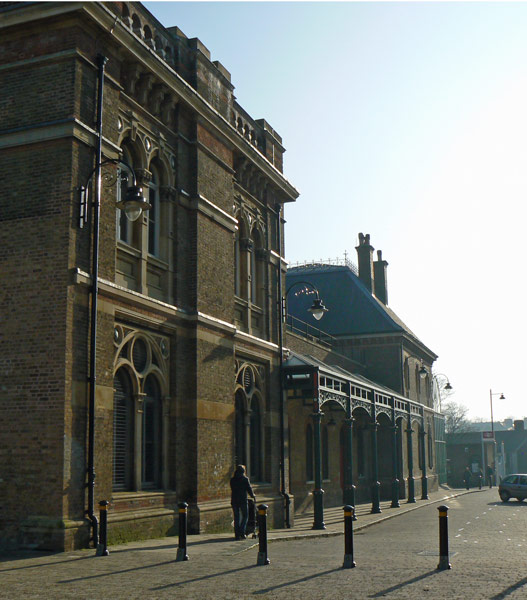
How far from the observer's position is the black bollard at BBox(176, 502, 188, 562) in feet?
39.3

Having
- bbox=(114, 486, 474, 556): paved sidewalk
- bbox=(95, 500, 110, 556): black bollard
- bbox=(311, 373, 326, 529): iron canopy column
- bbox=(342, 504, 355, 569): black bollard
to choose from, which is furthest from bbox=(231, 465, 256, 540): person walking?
bbox=(311, 373, 326, 529): iron canopy column

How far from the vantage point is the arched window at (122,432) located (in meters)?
14.9

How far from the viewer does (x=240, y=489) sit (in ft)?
52.4

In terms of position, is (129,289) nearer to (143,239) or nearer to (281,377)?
(143,239)

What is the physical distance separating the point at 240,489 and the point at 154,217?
19.6 ft

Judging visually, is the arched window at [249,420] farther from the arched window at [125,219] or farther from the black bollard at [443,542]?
the black bollard at [443,542]

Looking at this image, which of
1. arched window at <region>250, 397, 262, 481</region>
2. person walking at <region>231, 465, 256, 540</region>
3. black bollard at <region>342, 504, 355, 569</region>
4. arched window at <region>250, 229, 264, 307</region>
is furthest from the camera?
arched window at <region>250, 229, 264, 307</region>

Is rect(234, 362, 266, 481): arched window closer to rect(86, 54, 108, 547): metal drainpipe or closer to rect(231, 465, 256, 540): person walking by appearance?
rect(231, 465, 256, 540): person walking

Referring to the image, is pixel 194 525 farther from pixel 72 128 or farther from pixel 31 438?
pixel 72 128

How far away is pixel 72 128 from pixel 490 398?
6552 cm

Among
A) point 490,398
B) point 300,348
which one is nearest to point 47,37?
point 300,348

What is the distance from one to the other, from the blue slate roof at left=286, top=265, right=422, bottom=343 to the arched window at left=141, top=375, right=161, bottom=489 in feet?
80.7

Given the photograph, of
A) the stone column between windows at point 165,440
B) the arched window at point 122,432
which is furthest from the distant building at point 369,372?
the arched window at point 122,432

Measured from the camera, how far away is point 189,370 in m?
17.2
